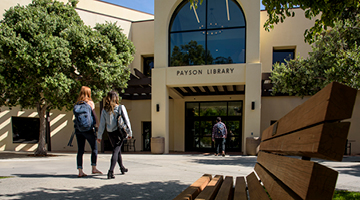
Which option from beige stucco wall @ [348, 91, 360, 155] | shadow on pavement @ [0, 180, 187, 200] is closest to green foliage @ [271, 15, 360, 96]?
beige stucco wall @ [348, 91, 360, 155]

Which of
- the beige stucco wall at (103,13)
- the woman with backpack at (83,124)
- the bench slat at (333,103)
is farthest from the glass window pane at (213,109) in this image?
the bench slat at (333,103)

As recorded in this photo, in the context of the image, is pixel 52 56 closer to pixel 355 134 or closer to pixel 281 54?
pixel 281 54

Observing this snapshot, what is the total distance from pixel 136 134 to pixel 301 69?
11.6 metres

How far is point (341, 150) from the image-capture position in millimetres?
1032

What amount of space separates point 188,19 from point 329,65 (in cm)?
745

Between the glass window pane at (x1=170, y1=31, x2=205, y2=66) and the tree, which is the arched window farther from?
the tree

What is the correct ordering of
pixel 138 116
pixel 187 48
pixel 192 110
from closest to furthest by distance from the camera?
1. pixel 187 48
2. pixel 192 110
3. pixel 138 116

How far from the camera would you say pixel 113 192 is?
12.1ft

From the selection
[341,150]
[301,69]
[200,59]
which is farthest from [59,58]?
[341,150]

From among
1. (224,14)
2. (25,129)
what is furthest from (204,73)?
(25,129)

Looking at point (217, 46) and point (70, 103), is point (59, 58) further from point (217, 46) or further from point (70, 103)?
point (217, 46)

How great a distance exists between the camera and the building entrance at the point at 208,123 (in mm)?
16375

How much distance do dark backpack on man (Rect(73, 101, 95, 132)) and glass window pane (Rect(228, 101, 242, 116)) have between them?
41.7 ft

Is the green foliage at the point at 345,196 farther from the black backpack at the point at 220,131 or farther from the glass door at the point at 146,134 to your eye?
the glass door at the point at 146,134
